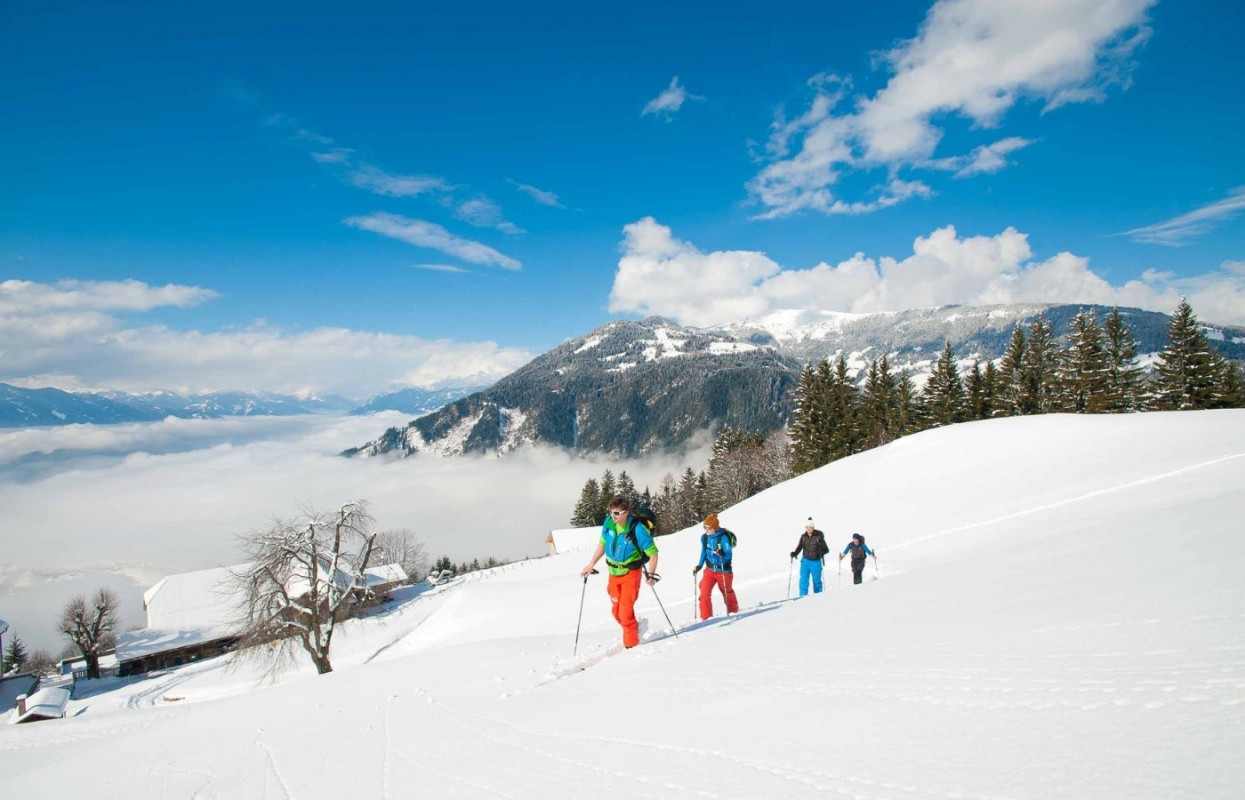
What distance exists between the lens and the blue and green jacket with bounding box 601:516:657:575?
8.34 meters

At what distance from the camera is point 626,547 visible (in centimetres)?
838

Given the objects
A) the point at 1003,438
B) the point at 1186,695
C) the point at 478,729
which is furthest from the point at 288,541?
the point at 1003,438

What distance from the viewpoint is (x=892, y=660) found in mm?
5324

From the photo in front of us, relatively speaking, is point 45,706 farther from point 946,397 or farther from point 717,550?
point 946,397

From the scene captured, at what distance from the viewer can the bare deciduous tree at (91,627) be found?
160ft

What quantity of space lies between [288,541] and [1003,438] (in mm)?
36448

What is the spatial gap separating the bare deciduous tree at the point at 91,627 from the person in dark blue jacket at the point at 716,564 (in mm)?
62978

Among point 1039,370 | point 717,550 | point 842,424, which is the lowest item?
point 717,550

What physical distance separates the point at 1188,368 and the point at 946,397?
52.6 feet

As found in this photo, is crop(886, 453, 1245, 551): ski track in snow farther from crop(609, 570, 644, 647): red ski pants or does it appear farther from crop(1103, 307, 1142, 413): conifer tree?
crop(1103, 307, 1142, 413): conifer tree

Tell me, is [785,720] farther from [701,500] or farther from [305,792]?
[701,500]

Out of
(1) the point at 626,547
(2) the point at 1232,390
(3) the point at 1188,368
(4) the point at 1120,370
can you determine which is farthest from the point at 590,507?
(1) the point at 626,547

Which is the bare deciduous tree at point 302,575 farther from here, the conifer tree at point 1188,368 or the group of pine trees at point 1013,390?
the conifer tree at point 1188,368

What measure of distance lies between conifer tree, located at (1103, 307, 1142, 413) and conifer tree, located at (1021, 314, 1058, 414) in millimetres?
3787
